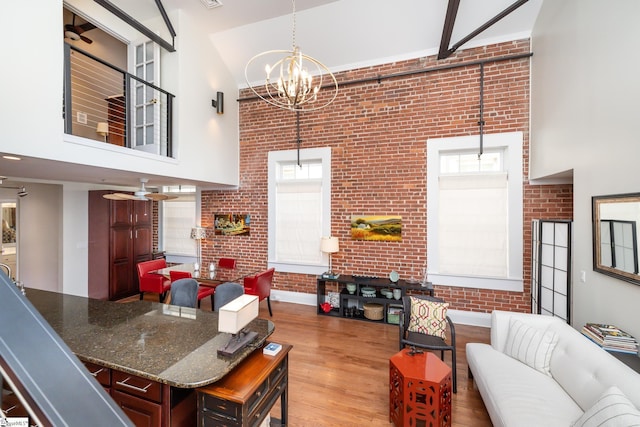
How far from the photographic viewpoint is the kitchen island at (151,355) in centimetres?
164

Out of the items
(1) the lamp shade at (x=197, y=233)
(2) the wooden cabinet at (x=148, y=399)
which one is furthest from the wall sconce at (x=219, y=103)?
(2) the wooden cabinet at (x=148, y=399)

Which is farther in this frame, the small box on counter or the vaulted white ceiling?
the vaulted white ceiling

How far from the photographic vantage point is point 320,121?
5.05 meters

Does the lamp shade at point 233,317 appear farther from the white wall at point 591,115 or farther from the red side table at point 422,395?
the white wall at point 591,115

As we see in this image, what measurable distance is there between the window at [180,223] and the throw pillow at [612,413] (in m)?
6.49

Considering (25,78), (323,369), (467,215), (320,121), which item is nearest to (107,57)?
(25,78)

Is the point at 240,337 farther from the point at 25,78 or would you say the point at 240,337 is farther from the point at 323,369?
the point at 25,78

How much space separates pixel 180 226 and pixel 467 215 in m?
6.07

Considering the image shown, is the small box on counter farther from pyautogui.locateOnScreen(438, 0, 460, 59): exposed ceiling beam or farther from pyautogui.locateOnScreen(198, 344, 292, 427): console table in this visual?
pyautogui.locateOnScreen(438, 0, 460, 59): exposed ceiling beam

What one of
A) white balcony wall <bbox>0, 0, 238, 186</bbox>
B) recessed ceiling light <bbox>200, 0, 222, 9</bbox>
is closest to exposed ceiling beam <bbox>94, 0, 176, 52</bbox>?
white balcony wall <bbox>0, 0, 238, 186</bbox>

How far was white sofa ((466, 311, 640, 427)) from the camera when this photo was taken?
1.78m

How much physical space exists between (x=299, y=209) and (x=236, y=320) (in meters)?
3.57

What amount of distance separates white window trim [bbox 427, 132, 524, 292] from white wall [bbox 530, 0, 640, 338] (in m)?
0.42

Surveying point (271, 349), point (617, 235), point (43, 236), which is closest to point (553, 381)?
point (617, 235)
